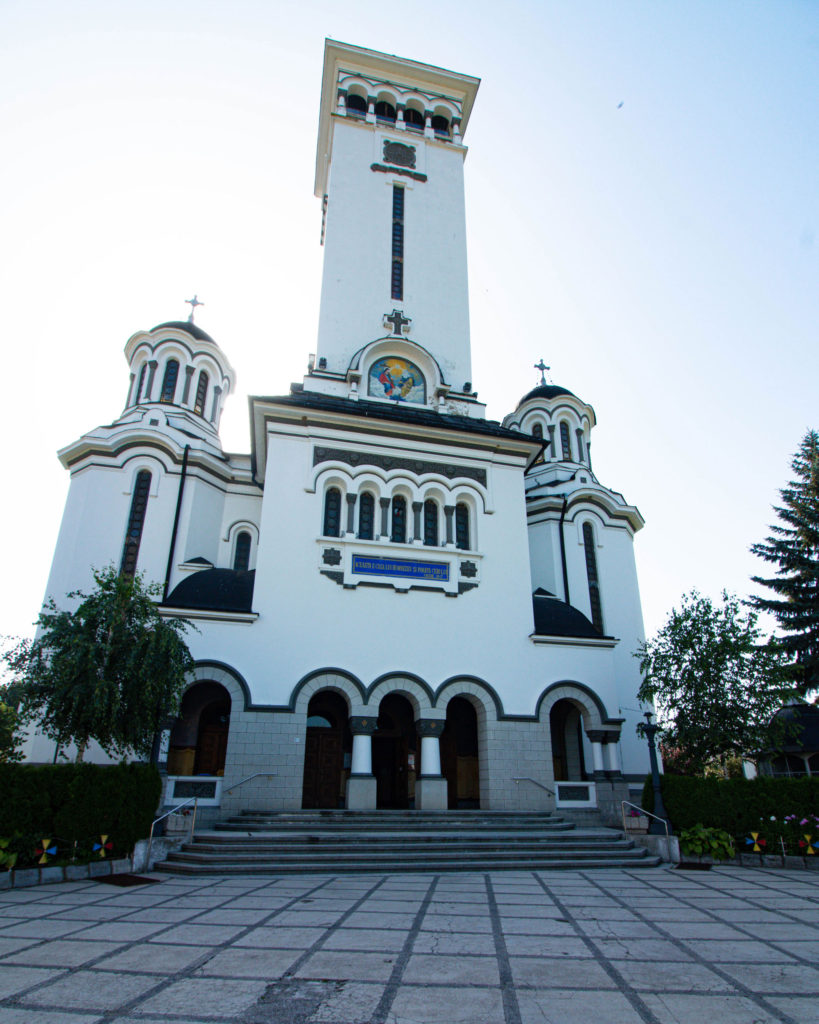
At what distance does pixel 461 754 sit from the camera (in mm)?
16891

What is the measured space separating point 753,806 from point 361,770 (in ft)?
25.5

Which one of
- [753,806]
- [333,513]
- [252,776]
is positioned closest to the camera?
[753,806]

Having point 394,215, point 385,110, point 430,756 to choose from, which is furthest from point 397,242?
point 430,756

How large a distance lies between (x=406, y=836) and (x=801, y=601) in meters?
18.8

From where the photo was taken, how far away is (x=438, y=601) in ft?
53.0

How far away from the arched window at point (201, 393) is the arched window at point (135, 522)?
166 inches

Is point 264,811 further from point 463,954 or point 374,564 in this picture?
point 463,954

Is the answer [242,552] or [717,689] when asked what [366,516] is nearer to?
[242,552]

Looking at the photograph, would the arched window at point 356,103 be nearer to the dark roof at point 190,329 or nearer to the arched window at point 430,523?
the dark roof at point 190,329

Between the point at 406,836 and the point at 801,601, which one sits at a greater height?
the point at 801,601

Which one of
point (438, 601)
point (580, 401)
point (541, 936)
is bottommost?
point (541, 936)

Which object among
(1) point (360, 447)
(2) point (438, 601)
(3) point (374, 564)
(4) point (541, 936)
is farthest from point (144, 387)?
(4) point (541, 936)

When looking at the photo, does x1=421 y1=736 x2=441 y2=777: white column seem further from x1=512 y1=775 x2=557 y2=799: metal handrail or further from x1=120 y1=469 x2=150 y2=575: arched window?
x1=120 y1=469 x2=150 y2=575: arched window

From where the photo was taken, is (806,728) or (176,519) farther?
(806,728)
